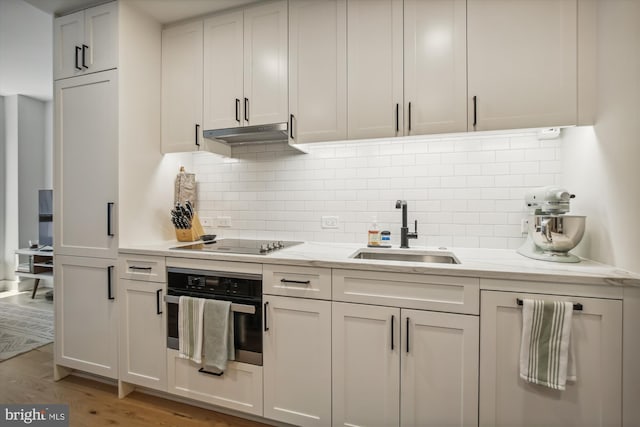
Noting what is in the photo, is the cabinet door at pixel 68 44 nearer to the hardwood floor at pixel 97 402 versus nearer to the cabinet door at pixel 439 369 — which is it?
the hardwood floor at pixel 97 402

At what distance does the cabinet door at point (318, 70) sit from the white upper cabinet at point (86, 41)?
119 centimetres

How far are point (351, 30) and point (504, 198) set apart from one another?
56.0 inches

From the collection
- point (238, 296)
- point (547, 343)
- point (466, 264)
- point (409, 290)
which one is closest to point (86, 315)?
point (238, 296)

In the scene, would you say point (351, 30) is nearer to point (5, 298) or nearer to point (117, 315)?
point (117, 315)

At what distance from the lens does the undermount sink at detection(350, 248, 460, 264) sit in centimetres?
188

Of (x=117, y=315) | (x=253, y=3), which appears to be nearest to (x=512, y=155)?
(x=253, y=3)

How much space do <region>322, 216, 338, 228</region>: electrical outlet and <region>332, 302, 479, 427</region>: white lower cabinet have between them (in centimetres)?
81

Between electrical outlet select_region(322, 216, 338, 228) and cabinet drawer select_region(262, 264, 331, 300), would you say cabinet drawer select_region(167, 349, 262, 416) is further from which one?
electrical outlet select_region(322, 216, 338, 228)

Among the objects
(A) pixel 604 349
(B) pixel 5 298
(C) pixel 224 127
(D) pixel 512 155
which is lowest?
(B) pixel 5 298

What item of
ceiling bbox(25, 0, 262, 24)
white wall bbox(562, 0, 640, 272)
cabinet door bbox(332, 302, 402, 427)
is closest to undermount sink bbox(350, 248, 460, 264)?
cabinet door bbox(332, 302, 402, 427)

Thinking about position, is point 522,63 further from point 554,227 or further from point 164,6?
point 164,6

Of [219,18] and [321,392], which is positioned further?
[219,18]

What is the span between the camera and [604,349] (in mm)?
1281

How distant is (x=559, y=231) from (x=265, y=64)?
197 cm
